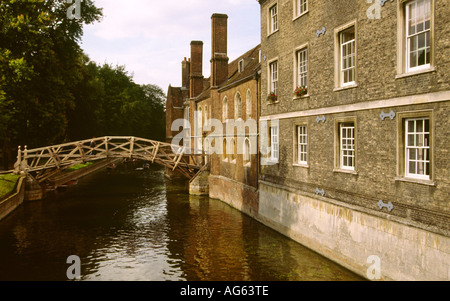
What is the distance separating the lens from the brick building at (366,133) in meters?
9.03

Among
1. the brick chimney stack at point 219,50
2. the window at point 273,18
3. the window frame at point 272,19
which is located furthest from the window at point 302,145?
the brick chimney stack at point 219,50

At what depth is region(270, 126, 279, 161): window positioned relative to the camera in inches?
707

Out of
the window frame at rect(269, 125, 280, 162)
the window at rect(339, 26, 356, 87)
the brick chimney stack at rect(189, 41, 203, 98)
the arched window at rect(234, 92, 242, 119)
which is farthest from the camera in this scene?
the brick chimney stack at rect(189, 41, 203, 98)

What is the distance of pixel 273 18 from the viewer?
18.3 metres

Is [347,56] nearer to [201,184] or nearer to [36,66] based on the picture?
[201,184]

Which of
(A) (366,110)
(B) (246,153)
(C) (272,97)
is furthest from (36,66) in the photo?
(A) (366,110)

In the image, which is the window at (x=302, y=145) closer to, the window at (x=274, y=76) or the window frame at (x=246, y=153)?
the window at (x=274, y=76)

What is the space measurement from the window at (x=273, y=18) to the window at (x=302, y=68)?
9.74 feet

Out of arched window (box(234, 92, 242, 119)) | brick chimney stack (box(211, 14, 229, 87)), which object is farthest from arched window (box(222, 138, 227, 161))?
brick chimney stack (box(211, 14, 229, 87))

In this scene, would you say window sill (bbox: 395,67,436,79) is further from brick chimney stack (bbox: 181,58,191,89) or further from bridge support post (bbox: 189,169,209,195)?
brick chimney stack (bbox: 181,58,191,89)

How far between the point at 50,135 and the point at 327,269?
78.8 feet

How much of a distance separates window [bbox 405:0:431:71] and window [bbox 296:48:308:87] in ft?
18.0

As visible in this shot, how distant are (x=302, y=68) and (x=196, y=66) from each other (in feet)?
69.0

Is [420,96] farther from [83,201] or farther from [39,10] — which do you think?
[39,10]
